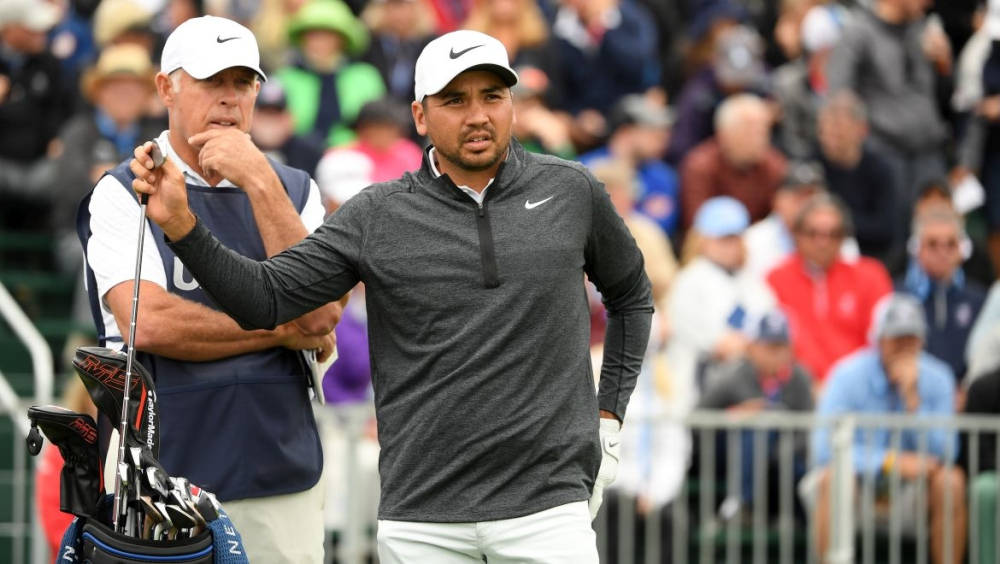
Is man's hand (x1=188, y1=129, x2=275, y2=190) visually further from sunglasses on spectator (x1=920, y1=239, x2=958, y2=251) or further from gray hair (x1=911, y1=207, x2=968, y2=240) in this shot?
gray hair (x1=911, y1=207, x2=968, y2=240)

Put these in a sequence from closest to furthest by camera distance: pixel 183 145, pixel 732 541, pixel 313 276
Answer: pixel 313 276 < pixel 183 145 < pixel 732 541

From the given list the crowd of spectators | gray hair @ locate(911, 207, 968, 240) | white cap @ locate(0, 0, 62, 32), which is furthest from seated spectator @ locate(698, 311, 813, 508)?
white cap @ locate(0, 0, 62, 32)

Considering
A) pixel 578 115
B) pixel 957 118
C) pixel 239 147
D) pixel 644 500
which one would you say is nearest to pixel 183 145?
pixel 239 147

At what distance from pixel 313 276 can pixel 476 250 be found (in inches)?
19.0

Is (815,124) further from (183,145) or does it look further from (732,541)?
(183,145)

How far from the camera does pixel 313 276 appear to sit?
4.95 metres

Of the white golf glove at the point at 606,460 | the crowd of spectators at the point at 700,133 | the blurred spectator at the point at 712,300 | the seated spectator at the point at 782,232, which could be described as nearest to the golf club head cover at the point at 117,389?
the white golf glove at the point at 606,460

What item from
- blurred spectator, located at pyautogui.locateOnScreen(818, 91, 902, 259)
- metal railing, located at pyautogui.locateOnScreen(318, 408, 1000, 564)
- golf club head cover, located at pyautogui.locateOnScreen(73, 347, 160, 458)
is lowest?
metal railing, located at pyautogui.locateOnScreen(318, 408, 1000, 564)

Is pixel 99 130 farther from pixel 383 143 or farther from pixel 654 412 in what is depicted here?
pixel 654 412

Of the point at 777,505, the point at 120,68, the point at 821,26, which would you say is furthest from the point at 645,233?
the point at 821,26

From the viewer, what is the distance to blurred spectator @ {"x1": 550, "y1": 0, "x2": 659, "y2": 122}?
15336 mm

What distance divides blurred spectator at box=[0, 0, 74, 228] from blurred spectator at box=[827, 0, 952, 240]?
21.1 ft

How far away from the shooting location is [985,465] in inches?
377

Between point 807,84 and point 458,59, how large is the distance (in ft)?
35.3
